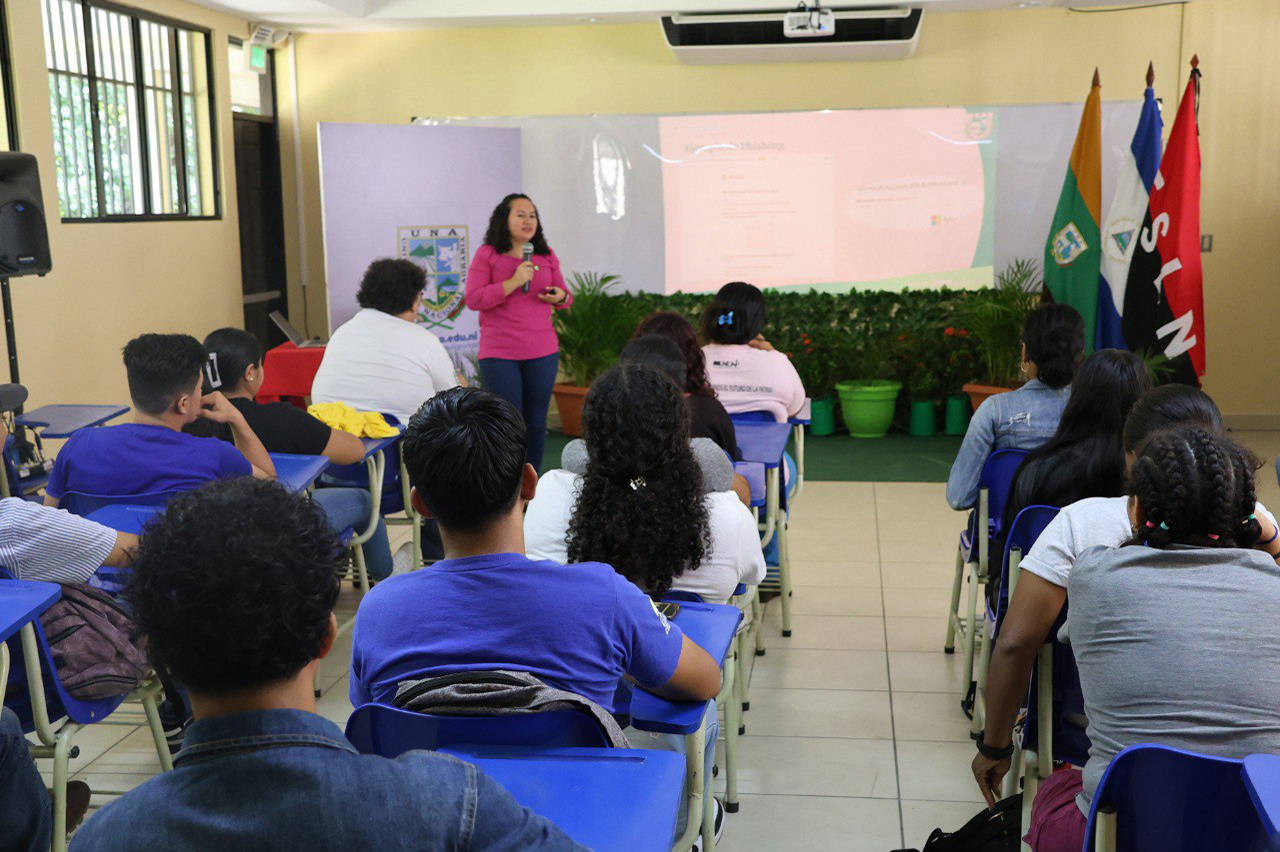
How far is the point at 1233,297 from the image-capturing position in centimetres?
708

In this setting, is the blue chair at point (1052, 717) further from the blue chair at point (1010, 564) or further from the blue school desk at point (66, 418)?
the blue school desk at point (66, 418)

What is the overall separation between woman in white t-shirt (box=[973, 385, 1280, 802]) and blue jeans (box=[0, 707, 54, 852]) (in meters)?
1.58

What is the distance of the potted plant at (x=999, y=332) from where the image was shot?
648cm

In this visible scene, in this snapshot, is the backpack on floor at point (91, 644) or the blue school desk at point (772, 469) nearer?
the backpack on floor at point (91, 644)

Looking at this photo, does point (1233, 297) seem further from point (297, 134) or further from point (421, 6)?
point (297, 134)

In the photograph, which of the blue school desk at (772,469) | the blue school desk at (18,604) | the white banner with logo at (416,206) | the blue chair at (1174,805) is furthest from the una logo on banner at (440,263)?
the blue chair at (1174,805)

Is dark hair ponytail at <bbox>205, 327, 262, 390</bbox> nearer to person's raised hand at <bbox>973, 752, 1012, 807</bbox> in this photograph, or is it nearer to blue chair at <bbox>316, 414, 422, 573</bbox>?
blue chair at <bbox>316, 414, 422, 573</bbox>

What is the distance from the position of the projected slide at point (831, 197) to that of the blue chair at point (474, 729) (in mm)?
6172

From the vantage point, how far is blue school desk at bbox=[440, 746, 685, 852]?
1199mm

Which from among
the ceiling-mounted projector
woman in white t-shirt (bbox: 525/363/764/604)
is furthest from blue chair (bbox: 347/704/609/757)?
the ceiling-mounted projector

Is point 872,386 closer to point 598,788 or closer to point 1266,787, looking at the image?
point 1266,787

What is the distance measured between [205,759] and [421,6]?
6669 millimetres

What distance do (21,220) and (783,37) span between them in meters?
4.31

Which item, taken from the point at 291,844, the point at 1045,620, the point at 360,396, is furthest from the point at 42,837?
the point at 360,396
